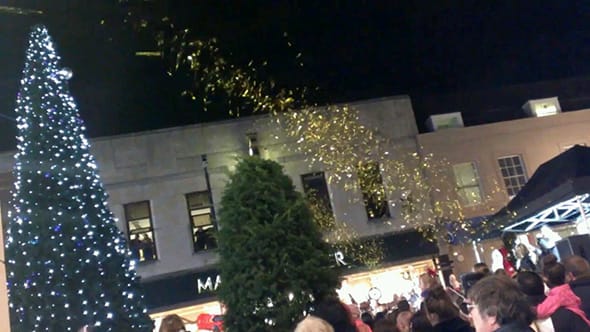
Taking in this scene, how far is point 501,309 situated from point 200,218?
60.4 feet

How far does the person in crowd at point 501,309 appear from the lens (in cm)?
285

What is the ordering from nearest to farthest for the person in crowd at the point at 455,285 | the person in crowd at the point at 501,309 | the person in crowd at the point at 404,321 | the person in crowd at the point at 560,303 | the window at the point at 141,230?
the person in crowd at the point at 501,309
the person in crowd at the point at 560,303
the person in crowd at the point at 404,321
the person in crowd at the point at 455,285
the window at the point at 141,230

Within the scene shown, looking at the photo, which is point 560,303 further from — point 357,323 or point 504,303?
point 357,323

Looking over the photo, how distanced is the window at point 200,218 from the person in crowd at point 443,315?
16410 millimetres

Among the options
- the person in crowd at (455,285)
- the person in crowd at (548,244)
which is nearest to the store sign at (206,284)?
the person in crowd at (455,285)

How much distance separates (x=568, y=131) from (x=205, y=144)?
12.9 m

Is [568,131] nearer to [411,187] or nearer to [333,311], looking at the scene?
[411,187]

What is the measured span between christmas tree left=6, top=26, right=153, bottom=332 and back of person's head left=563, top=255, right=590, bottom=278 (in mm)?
7527

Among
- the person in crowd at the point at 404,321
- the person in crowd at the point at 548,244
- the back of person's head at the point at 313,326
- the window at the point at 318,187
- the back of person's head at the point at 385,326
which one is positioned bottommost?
the person in crowd at the point at 404,321

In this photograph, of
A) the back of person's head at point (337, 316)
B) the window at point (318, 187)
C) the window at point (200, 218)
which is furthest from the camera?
the window at point (318, 187)


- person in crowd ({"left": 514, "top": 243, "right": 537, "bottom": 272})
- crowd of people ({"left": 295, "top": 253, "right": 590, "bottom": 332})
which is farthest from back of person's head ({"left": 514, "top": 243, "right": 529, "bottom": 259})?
crowd of people ({"left": 295, "top": 253, "right": 590, "bottom": 332})

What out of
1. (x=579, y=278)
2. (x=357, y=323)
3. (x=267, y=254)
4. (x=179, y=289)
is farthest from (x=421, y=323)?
(x=179, y=289)

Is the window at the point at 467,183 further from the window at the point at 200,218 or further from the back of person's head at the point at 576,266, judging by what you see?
the back of person's head at the point at 576,266

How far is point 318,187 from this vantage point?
2138 cm
